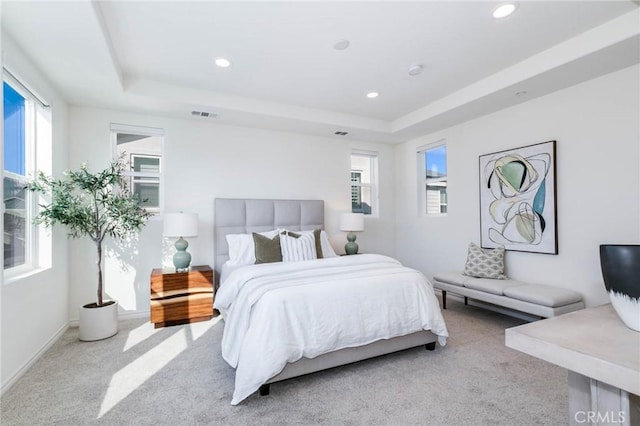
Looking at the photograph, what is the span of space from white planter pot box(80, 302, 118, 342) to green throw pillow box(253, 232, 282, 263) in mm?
1627

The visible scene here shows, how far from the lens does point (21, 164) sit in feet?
9.12

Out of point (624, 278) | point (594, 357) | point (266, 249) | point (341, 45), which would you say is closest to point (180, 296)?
point (266, 249)

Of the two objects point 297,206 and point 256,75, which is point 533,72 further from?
point 297,206

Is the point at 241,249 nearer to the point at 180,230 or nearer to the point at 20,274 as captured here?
the point at 180,230

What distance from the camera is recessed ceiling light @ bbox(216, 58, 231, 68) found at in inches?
117

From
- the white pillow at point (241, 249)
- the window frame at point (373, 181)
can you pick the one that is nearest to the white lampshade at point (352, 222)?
the window frame at point (373, 181)

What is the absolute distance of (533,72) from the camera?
2939mm

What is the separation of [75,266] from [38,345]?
1.10 meters

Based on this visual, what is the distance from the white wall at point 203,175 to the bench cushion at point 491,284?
203cm

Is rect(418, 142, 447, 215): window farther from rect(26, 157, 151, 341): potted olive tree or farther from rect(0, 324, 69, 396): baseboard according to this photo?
rect(0, 324, 69, 396): baseboard

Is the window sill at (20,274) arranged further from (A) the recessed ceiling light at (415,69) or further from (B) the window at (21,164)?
(A) the recessed ceiling light at (415,69)

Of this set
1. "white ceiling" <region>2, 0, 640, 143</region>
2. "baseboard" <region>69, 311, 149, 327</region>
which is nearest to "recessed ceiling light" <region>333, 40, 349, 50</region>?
"white ceiling" <region>2, 0, 640, 143</region>

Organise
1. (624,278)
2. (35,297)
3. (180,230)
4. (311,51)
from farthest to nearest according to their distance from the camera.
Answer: (180,230) < (311,51) < (35,297) < (624,278)

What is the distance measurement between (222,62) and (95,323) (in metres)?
2.92
